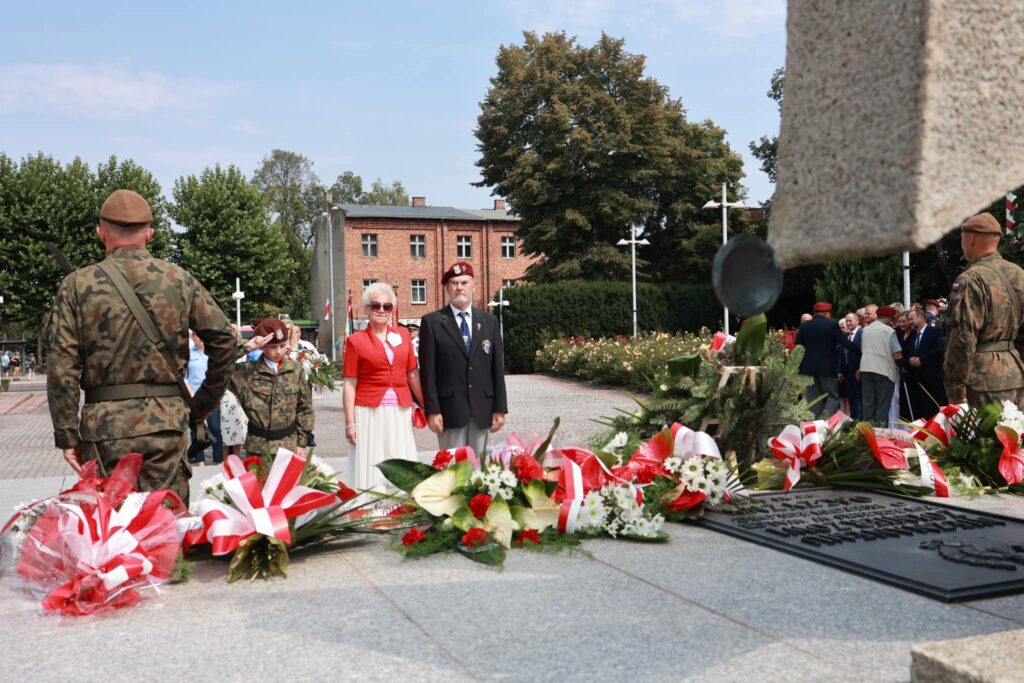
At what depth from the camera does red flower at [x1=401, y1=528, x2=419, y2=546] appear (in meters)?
4.61

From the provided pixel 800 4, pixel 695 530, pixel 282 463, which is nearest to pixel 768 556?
pixel 695 530

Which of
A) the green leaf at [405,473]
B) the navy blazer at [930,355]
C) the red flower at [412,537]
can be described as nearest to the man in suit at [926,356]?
the navy blazer at [930,355]

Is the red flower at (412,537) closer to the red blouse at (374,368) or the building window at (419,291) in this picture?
the red blouse at (374,368)

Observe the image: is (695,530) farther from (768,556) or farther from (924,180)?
(924,180)

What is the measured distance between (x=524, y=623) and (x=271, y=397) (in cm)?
381

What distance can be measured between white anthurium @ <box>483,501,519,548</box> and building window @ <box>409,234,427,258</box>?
171 feet

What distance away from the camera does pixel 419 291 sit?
185ft

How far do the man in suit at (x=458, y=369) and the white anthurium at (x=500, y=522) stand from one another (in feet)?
4.60

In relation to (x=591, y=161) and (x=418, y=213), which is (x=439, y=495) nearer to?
(x=591, y=161)

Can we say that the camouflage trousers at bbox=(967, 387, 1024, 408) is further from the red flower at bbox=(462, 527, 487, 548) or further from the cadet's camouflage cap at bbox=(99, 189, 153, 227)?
the cadet's camouflage cap at bbox=(99, 189, 153, 227)

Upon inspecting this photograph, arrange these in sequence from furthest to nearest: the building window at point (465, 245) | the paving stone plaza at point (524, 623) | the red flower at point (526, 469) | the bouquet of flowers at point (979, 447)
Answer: the building window at point (465, 245), the bouquet of flowers at point (979, 447), the red flower at point (526, 469), the paving stone plaza at point (524, 623)

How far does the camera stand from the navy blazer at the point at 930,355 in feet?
35.9

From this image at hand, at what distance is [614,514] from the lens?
494 centimetres

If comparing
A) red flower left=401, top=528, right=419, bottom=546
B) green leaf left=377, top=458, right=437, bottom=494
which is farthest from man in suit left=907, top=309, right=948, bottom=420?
red flower left=401, top=528, right=419, bottom=546
